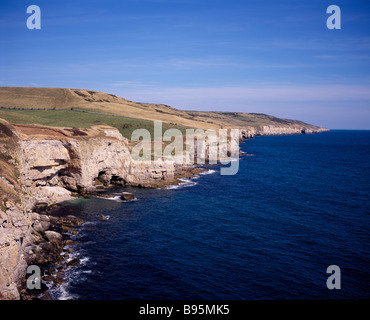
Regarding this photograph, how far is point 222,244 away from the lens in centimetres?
3506

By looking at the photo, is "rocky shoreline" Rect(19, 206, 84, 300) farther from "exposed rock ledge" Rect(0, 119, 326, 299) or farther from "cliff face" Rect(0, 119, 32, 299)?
"cliff face" Rect(0, 119, 32, 299)

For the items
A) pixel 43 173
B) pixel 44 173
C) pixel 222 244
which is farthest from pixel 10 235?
pixel 44 173

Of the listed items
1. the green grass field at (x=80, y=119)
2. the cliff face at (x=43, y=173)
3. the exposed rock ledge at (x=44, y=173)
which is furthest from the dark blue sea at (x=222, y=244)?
the green grass field at (x=80, y=119)

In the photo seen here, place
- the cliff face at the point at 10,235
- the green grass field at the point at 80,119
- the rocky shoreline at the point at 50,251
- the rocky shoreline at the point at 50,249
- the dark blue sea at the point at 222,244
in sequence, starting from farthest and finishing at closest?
the green grass field at the point at 80,119 → the dark blue sea at the point at 222,244 → the rocky shoreline at the point at 50,249 → the rocky shoreline at the point at 50,251 → the cliff face at the point at 10,235

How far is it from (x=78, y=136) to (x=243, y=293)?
48083 mm

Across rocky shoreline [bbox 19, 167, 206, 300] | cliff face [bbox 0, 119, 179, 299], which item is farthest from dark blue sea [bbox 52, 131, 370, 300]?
cliff face [bbox 0, 119, 179, 299]

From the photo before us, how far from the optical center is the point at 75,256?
31531mm

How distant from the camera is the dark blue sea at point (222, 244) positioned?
2598cm

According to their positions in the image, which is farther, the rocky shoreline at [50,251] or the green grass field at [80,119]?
the green grass field at [80,119]

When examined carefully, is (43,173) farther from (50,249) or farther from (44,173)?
(50,249)

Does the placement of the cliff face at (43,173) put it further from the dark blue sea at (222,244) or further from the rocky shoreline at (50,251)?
the dark blue sea at (222,244)

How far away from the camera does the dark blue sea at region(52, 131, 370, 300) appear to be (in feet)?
85.3

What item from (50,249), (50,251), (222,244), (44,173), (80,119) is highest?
(80,119)
